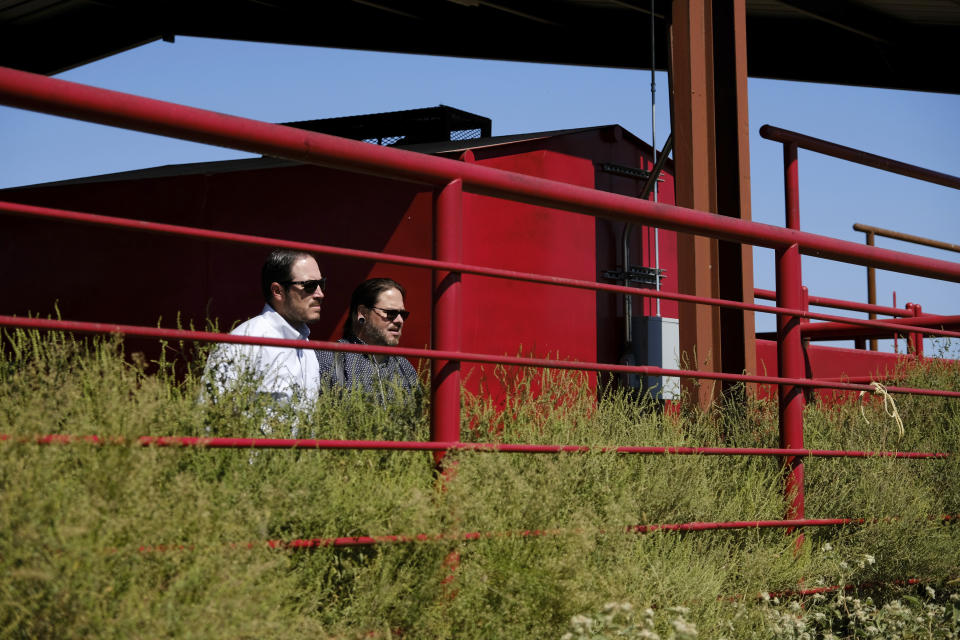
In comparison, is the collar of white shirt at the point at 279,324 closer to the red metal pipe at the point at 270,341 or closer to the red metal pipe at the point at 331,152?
the red metal pipe at the point at 270,341

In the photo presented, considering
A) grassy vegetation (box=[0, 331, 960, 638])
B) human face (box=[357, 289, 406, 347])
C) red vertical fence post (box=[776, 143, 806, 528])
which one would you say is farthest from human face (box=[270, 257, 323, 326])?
red vertical fence post (box=[776, 143, 806, 528])

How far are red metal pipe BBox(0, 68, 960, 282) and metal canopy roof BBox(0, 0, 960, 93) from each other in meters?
3.74

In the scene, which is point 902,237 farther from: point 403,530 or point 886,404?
point 403,530

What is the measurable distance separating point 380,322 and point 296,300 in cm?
62

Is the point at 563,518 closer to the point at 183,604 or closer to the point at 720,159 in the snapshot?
the point at 183,604

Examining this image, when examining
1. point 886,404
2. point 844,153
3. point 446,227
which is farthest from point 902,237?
point 446,227

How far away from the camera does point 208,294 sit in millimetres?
6359

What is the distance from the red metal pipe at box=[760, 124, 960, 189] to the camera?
19.3 ft

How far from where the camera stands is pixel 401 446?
107 inches

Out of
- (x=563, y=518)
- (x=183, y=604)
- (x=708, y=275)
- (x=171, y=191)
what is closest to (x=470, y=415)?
(x=563, y=518)

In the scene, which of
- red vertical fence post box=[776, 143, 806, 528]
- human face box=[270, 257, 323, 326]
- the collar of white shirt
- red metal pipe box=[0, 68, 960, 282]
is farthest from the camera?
human face box=[270, 257, 323, 326]

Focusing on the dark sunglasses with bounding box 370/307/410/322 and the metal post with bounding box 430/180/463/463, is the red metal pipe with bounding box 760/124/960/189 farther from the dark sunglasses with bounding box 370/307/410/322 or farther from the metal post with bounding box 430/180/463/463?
the metal post with bounding box 430/180/463/463

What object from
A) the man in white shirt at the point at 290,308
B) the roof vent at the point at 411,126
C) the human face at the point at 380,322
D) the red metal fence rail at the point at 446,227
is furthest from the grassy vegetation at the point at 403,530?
the roof vent at the point at 411,126

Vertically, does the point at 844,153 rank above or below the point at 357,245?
above
